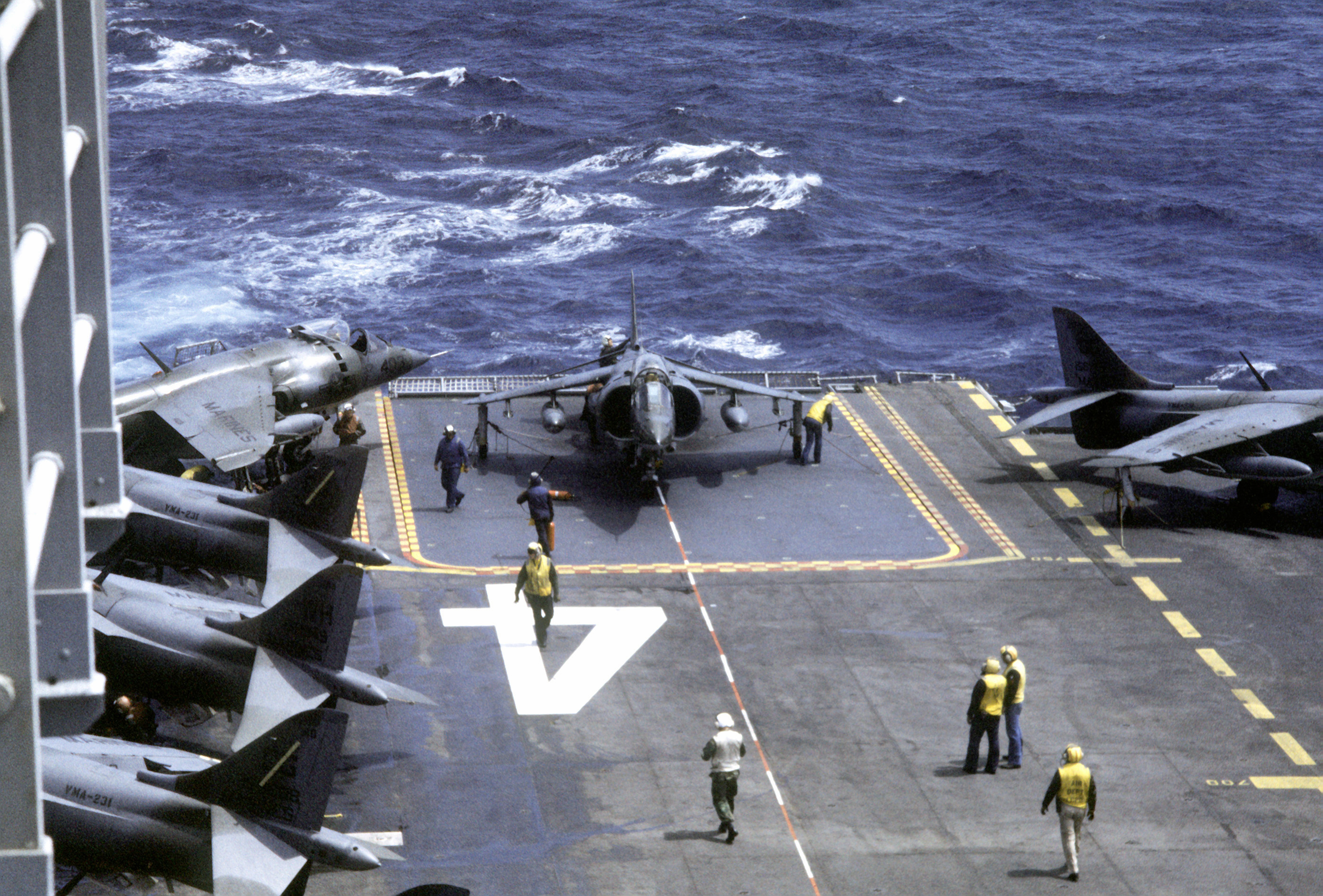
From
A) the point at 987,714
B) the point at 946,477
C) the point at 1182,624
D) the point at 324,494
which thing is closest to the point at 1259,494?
the point at 1182,624

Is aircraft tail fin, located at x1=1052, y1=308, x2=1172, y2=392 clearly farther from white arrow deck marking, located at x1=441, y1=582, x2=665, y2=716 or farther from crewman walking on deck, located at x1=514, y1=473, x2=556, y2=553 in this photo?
crewman walking on deck, located at x1=514, y1=473, x2=556, y2=553

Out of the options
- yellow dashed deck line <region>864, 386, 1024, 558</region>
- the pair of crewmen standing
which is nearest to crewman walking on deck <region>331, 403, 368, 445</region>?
yellow dashed deck line <region>864, 386, 1024, 558</region>

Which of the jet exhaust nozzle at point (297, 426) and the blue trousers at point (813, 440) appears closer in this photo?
the jet exhaust nozzle at point (297, 426)

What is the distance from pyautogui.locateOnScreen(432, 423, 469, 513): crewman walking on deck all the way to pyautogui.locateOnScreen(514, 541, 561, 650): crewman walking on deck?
673 centimetres

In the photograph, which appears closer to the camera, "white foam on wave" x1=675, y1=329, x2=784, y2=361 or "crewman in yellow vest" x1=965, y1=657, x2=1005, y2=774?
"crewman in yellow vest" x1=965, y1=657, x2=1005, y2=774

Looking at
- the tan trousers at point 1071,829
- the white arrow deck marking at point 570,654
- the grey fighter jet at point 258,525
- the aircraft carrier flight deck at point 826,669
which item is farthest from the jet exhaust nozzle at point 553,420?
the tan trousers at point 1071,829

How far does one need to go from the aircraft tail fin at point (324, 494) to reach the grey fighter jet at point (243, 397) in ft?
25.1

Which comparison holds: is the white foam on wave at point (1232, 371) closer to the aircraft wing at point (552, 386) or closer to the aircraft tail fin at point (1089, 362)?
the aircraft tail fin at point (1089, 362)

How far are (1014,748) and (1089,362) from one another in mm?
15668

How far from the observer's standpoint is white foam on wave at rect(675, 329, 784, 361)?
59938 mm

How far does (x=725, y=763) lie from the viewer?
70.6ft

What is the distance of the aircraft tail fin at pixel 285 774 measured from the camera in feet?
57.4

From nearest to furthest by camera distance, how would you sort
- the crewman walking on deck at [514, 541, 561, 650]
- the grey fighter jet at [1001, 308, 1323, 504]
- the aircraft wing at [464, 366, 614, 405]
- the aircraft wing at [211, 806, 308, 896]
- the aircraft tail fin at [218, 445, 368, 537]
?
the aircraft wing at [211, 806, 308, 896]
the aircraft tail fin at [218, 445, 368, 537]
the crewman walking on deck at [514, 541, 561, 650]
the grey fighter jet at [1001, 308, 1323, 504]
the aircraft wing at [464, 366, 614, 405]

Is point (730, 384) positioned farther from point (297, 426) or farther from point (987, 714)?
point (987, 714)
